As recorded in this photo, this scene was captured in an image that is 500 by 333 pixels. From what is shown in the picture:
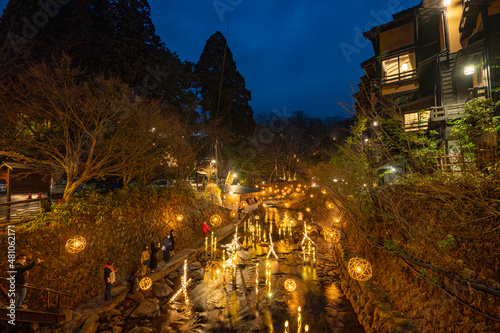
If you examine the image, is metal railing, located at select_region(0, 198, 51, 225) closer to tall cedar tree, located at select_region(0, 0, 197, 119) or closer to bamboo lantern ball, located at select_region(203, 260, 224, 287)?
bamboo lantern ball, located at select_region(203, 260, 224, 287)

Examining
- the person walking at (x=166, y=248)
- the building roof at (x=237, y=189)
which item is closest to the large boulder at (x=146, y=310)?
the person walking at (x=166, y=248)

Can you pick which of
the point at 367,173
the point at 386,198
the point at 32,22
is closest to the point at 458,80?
the point at 367,173

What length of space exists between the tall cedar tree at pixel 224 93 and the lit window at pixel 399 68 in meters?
17.5

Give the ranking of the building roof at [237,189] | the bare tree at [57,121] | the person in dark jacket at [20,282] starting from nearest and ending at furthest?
the person in dark jacket at [20,282]
the bare tree at [57,121]
the building roof at [237,189]

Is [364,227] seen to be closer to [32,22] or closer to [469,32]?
[469,32]

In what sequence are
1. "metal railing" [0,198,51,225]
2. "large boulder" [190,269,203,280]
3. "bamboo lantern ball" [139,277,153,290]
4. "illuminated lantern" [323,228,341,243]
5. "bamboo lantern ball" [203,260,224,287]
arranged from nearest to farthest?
"metal railing" [0,198,51,225], "bamboo lantern ball" [139,277,153,290], "bamboo lantern ball" [203,260,224,287], "large boulder" [190,269,203,280], "illuminated lantern" [323,228,341,243]

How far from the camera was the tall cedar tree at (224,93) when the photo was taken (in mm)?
29953

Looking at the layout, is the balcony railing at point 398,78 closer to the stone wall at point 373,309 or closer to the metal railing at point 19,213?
the stone wall at point 373,309

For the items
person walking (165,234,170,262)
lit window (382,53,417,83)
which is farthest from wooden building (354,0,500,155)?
person walking (165,234,170,262)

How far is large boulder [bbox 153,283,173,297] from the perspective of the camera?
31.4 feet

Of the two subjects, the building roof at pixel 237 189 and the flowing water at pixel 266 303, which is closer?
the flowing water at pixel 266 303

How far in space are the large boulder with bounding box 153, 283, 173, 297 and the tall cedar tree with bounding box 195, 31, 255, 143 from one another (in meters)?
21.9

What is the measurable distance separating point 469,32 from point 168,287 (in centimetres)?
2077

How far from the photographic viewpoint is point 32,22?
14688 millimetres
